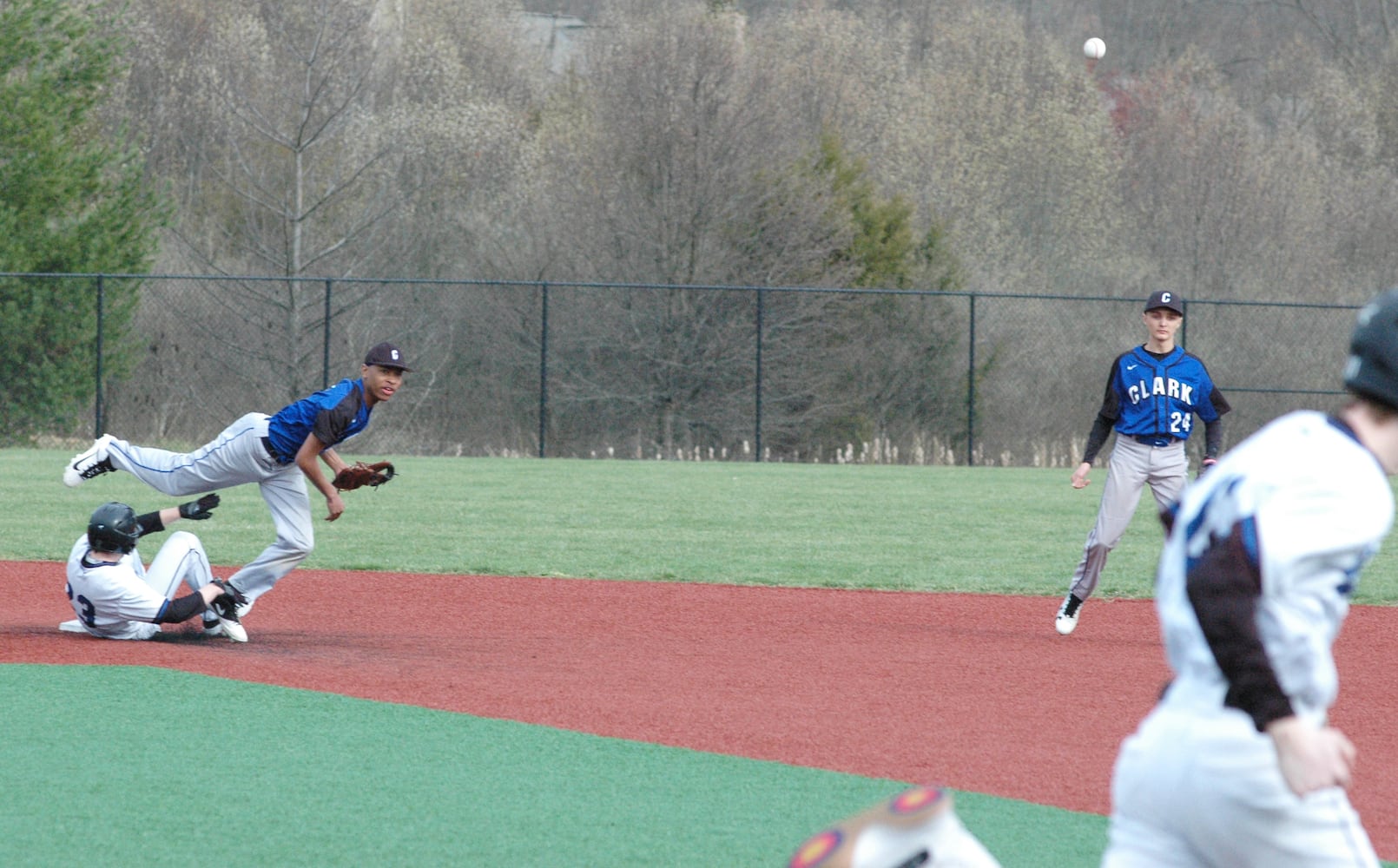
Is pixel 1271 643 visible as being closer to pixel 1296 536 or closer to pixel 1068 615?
pixel 1296 536

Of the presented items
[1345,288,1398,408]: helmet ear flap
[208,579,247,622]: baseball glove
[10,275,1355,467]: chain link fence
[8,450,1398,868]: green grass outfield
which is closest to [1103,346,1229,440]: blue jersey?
[8,450,1398,868]: green grass outfield

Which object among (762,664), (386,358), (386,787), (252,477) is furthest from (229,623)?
(386,787)

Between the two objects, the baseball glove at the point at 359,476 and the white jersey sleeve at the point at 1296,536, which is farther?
the baseball glove at the point at 359,476

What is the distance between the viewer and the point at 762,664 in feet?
28.2

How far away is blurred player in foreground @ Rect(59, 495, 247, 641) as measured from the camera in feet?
27.3

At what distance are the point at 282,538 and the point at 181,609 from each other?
72cm

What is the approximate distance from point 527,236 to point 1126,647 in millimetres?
26659

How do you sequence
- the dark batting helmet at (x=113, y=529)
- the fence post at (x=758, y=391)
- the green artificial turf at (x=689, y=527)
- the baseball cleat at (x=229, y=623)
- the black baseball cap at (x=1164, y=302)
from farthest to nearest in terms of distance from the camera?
the fence post at (x=758, y=391) → the green artificial turf at (x=689, y=527) → the black baseball cap at (x=1164, y=302) → the baseball cleat at (x=229, y=623) → the dark batting helmet at (x=113, y=529)

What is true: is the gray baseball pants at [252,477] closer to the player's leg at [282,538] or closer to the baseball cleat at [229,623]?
the player's leg at [282,538]

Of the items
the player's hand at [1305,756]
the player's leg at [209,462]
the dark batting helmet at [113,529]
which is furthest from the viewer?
the player's leg at [209,462]

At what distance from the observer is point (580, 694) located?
757 centimetres

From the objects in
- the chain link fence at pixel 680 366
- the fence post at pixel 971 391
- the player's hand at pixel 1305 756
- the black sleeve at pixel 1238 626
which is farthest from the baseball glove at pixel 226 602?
the fence post at pixel 971 391

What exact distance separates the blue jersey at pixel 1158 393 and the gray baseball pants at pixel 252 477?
463 cm

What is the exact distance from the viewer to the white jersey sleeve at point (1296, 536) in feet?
8.69
